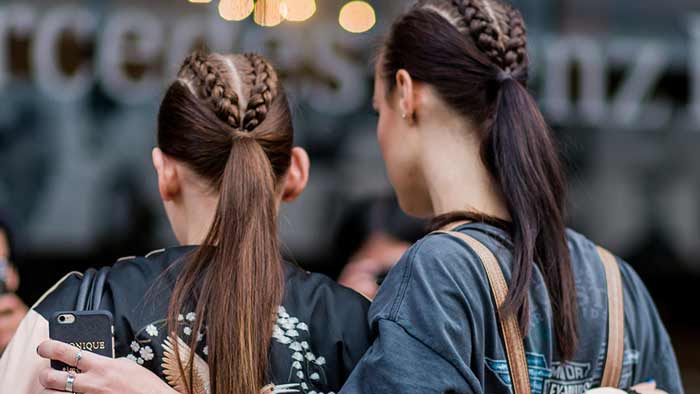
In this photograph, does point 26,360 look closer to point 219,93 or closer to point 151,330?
point 151,330

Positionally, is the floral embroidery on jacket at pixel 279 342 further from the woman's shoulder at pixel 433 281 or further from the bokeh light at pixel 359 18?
the bokeh light at pixel 359 18

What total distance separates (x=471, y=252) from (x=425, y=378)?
27 centimetres

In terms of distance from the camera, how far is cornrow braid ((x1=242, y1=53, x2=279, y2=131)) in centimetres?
202

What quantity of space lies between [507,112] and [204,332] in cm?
78

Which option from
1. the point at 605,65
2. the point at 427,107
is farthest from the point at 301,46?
the point at 427,107

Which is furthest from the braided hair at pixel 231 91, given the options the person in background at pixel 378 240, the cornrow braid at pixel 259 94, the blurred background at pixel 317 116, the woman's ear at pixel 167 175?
the blurred background at pixel 317 116

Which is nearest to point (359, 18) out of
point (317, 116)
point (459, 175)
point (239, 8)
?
point (317, 116)

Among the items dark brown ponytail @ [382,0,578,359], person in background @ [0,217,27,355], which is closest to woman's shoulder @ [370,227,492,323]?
dark brown ponytail @ [382,0,578,359]

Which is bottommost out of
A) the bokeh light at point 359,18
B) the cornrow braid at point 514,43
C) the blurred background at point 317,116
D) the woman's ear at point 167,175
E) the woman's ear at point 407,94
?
the blurred background at point 317,116

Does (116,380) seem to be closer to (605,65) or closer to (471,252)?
(471,252)

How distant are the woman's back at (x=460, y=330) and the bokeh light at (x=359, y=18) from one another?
4.91 meters

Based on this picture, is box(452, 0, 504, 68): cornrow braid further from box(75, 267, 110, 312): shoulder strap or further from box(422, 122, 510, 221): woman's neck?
box(75, 267, 110, 312): shoulder strap

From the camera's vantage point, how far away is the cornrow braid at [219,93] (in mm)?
1992

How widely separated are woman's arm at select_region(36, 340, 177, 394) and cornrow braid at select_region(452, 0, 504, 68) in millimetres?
981
